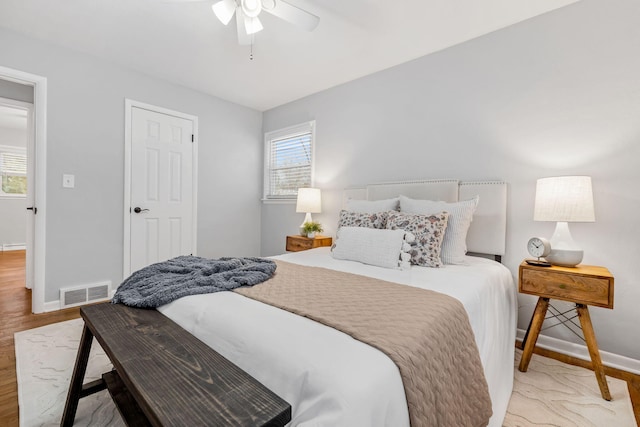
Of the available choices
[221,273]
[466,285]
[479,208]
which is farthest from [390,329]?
[479,208]

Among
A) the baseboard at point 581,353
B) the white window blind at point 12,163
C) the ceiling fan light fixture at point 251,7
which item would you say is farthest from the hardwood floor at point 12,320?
the baseboard at point 581,353

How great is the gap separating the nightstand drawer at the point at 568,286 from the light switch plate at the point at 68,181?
3898 millimetres

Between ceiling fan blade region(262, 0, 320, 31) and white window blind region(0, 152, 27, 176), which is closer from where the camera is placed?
ceiling fan blade region(262, 0, 320, 31)

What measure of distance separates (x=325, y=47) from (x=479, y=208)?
1973 mm

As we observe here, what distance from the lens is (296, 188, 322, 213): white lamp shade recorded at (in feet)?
11.5

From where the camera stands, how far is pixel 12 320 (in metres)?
2.49

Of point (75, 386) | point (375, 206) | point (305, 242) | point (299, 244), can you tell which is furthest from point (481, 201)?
point (75, 386)

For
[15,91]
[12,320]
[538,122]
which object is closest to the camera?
[538,122]

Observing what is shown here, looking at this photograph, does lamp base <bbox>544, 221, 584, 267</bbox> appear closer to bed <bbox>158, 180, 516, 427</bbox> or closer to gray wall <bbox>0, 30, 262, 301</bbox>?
bed <bbox>158, 180, 516, 427</bbox>

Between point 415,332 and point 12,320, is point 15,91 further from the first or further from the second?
point 415,332

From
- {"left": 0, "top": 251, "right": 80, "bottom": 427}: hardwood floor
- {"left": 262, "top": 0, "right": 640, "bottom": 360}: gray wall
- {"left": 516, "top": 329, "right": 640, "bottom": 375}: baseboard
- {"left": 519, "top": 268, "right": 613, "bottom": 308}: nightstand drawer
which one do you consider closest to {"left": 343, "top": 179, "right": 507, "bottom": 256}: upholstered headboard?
{"left": 262, "top": 0, "right": 640, "bottom": 360}: gray wall

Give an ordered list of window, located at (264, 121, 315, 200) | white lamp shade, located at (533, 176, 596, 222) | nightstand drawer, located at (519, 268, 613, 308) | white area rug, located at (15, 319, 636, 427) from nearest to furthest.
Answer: white area rug, located at (15, 319, 636, 427)
nightstand drawer, located at (519, 268, 613, 308)
white lamp shade, located at (533, 176, 596, 222)
window, located at (264, 121, 315, 200)

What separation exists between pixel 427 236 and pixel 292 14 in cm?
174

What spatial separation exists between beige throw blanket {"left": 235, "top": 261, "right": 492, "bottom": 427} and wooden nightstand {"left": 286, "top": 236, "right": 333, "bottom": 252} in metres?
1.80
